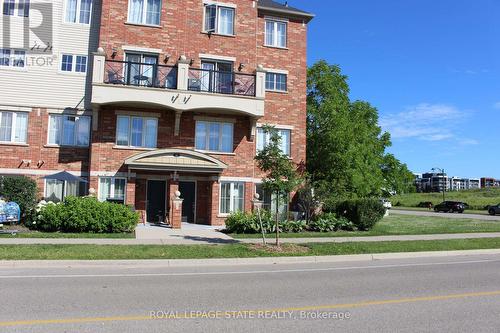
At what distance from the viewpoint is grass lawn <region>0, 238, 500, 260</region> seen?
11414 mm

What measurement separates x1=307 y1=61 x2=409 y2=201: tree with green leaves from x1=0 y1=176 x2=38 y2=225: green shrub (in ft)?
41.4

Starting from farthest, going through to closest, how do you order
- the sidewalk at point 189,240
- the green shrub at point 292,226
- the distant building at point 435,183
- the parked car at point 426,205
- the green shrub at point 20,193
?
the distant building at point 435,183 < the parked car at point 426,205 < the green shrub at point 292,226 < the green shrub at point 20,193 < the sidewalk at point 189,240

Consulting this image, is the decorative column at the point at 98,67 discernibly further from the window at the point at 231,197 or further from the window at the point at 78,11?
the window at the point at 231,197

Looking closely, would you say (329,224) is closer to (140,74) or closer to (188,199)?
(188,199)

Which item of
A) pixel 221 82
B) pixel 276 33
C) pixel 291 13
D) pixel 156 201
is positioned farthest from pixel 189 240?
pixel 291 13

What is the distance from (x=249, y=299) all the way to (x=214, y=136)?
1611cm

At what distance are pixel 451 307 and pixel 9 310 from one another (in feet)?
22.0

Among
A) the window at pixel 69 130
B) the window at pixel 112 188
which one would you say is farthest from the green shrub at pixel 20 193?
the window at pixel 69 130

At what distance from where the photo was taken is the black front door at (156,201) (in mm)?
22312

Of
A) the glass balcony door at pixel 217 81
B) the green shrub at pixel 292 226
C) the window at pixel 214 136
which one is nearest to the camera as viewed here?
the green shrub at pixel 292 226

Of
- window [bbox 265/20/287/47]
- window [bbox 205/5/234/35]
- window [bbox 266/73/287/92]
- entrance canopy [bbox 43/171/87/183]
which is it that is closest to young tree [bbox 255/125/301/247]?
entrance canopy [bbox 43/171/87/183]

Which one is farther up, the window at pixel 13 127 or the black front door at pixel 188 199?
the window at pixel 13 127

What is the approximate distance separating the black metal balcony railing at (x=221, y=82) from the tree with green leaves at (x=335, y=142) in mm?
6155

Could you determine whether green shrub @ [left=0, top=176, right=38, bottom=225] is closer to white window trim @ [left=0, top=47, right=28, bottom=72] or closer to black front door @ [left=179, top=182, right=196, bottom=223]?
white window trim @ [left=0, top=47, right=28, bottom=72]
